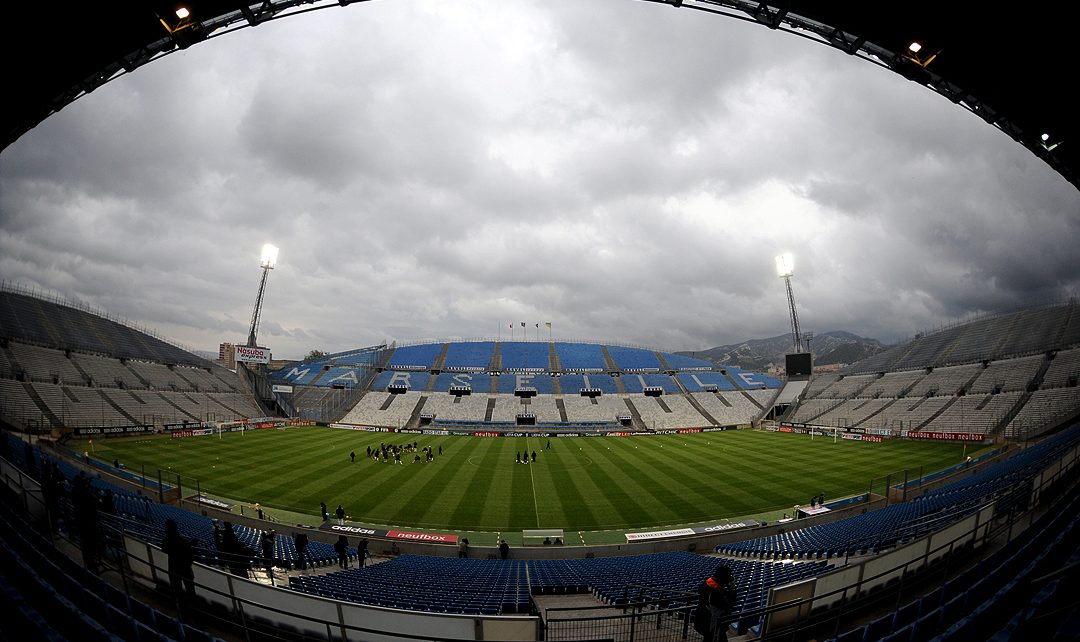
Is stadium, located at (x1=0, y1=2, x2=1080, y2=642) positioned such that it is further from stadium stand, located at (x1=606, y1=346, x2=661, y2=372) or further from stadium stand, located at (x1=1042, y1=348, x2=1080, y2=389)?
stadium stand, located at (x1=606, y1=346, x2=661, y2=372)

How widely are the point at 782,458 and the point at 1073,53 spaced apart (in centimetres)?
3186

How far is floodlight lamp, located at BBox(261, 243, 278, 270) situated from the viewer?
71562mm

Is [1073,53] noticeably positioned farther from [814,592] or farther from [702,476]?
[702,476]

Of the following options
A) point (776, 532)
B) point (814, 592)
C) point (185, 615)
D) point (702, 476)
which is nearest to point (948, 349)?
point (702, 476)

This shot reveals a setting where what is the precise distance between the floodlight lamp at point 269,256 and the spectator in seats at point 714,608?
83.1m

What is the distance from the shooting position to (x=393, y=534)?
60.5 ft

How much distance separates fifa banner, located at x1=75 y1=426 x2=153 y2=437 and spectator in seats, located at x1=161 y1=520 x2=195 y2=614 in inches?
1792

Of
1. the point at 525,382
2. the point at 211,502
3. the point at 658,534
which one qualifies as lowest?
the point at 658,534

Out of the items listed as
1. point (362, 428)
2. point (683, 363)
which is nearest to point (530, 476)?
point (362, 428)

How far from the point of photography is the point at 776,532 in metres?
18.8

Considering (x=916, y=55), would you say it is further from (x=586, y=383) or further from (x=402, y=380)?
(x=402, y=380)

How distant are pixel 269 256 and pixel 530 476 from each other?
66085 mm

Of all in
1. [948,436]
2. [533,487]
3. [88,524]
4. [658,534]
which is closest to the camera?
[88,524]

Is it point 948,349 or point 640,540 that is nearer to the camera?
point 640,540
